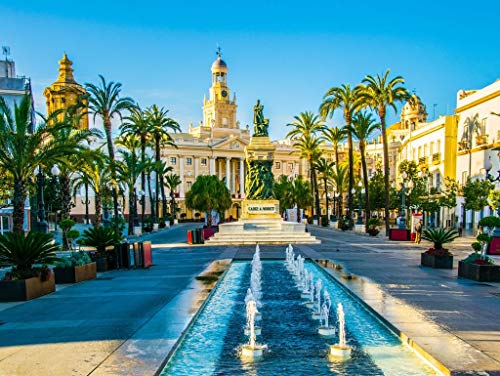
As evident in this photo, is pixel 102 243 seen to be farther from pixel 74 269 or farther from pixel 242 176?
pixel 242 176

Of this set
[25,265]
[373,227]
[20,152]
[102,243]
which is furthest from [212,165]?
[25,265]

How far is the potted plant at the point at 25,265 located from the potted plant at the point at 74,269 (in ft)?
5.33

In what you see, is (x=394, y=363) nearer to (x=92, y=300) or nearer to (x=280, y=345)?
(x=280, y=345)

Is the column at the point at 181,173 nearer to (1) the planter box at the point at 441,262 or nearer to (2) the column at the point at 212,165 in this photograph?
(2) the column at the point at 212,165

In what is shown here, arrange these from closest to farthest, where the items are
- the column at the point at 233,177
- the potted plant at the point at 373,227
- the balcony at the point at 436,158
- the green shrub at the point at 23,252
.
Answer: the green shrub at the point at 23,252, the potted plant at the point at 373,227, the balcony at the point at 436,158, the column at the point at 233,177

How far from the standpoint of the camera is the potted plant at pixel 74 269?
580 inches

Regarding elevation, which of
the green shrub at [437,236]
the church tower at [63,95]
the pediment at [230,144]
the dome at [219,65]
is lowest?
the green shrub at [437,236]

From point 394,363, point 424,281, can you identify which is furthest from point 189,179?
point 394,363

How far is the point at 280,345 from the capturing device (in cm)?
796

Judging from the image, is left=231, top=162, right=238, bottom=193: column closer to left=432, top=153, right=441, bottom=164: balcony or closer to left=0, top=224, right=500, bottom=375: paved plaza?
left=432, top=153, right=441, bottom=164: balcony

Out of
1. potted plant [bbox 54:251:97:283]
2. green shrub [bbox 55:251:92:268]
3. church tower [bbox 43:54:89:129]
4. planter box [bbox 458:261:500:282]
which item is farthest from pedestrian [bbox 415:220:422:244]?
church tower [bbox 43:54:89:129]

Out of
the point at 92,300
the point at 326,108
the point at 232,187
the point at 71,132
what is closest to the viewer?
the point at 92,300

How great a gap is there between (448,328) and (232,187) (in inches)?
4010

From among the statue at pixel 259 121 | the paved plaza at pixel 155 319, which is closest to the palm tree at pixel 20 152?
the paved plaza at pixel 155 319
